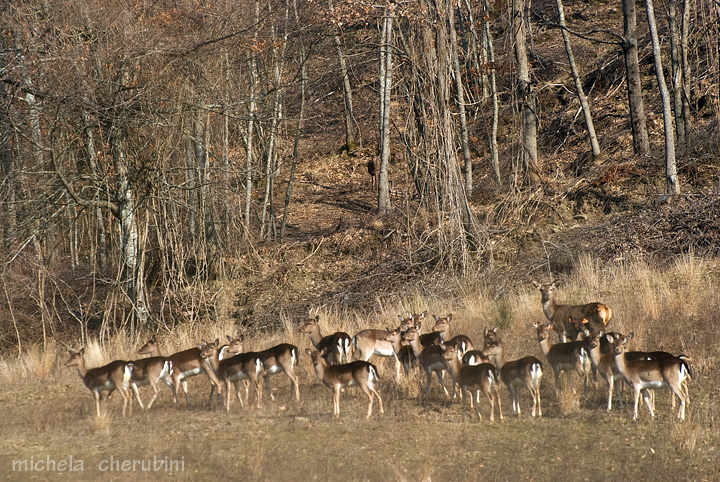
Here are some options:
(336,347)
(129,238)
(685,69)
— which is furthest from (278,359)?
(685,69)

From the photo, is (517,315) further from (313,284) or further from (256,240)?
(256,240)

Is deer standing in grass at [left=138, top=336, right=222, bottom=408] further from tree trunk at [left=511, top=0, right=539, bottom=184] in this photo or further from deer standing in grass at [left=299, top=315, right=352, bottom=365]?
tree trunk at [left=511, top=0, right=539, bottom=184]

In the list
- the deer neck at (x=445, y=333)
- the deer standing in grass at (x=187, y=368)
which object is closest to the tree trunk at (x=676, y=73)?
the deer neck at (x=445, y=333)

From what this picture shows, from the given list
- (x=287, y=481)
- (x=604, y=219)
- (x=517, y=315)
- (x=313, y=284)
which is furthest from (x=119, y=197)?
(x=604, y=219)

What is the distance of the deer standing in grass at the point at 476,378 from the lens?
8.98 metres

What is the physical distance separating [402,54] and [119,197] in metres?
7.30

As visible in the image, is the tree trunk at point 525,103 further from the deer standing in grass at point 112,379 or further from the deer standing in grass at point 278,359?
the deer standing in grass at point 112,379

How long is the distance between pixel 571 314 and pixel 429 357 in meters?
2.96

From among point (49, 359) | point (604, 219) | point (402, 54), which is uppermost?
point (402, 54)

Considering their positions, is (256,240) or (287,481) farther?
(256,240)

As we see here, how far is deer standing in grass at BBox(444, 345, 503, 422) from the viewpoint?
29.5 ft

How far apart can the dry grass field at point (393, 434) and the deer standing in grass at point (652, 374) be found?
0.24 metres

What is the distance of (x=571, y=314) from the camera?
11797 mm

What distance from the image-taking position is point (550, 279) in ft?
56.2
